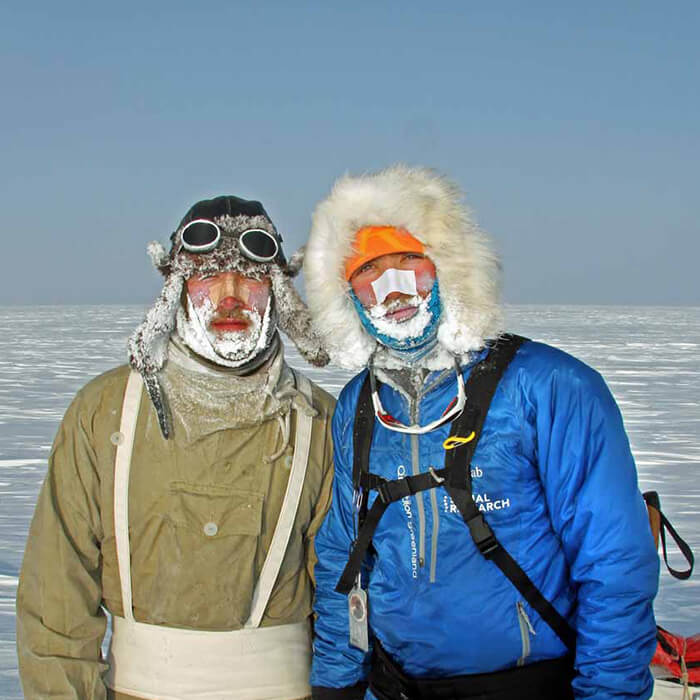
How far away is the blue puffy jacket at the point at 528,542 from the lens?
1724 millimetres

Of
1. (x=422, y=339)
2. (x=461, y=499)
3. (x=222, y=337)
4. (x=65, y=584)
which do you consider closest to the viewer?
(x=461, y=499)

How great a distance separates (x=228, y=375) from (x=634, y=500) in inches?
43.7

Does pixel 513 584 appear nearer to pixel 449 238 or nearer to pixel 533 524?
pixel 533 524

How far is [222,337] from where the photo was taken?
2275 mm

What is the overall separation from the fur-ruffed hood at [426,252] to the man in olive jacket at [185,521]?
8.6 inches

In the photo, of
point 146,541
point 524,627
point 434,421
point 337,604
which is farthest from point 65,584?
point 524,627

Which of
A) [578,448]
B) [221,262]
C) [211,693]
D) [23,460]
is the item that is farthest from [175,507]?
[23,460]

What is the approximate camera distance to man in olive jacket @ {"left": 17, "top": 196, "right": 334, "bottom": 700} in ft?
7.05

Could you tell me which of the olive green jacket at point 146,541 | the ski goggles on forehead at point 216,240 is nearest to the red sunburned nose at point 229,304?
the ski goggles on forehead at point 216,240

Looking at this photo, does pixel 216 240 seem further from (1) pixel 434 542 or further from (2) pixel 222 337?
(1) pixel 434 542

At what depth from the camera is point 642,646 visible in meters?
1.72

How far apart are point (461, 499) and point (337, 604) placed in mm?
509

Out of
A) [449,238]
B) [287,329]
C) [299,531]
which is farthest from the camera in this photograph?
[287,329]

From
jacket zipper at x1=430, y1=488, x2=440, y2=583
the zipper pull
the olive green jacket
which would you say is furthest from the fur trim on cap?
the zipper pull
